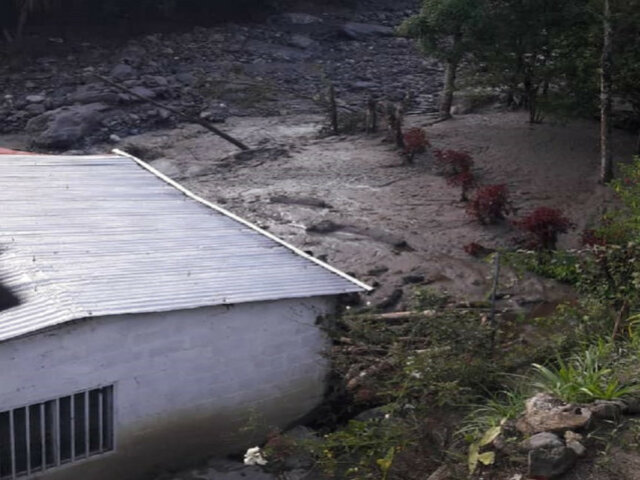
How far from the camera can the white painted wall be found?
731 cm

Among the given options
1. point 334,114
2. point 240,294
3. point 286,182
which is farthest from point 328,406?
point 334,114

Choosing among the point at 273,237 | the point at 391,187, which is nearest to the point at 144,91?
the point at 391,187

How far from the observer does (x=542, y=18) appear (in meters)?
17.6

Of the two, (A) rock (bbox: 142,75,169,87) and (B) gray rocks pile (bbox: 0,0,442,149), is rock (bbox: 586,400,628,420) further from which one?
(A) rock (bbox: 142,75,169,87)

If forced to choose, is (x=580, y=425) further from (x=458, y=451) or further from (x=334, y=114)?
(x=334, y=114)

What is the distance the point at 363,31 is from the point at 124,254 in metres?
23.3

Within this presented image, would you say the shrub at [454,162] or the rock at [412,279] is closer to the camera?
the rock at [412,279]

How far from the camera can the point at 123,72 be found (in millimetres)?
25328

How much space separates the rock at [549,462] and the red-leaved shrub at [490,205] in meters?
8.98

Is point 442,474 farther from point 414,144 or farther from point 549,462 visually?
point 414,144

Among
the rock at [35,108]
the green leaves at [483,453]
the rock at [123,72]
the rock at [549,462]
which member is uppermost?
the rock at [549,462]

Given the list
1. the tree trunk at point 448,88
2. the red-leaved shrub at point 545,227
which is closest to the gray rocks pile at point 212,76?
the tree trunk at point 448,88

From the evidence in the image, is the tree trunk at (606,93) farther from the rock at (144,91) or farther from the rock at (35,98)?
the rock at (35,98)

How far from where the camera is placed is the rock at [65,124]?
20938 mm
